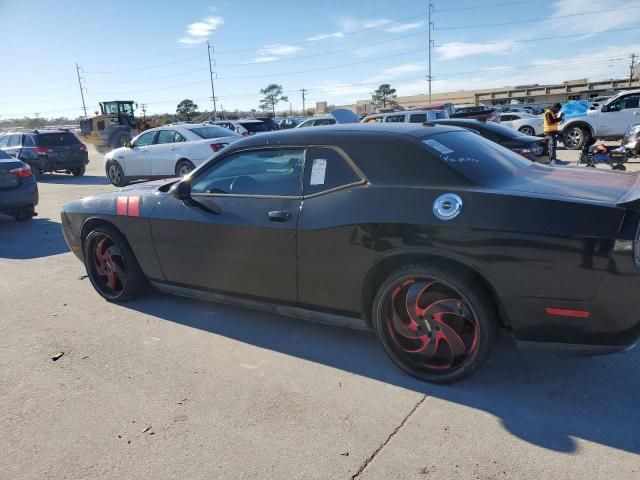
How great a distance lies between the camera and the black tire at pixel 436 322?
2750 mm

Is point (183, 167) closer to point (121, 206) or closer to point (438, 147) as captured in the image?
point (121, 206)

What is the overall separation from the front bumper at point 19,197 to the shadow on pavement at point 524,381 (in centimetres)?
645

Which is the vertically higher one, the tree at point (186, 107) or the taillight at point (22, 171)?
the tree at point (186, 107)

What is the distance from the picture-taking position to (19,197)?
873cm

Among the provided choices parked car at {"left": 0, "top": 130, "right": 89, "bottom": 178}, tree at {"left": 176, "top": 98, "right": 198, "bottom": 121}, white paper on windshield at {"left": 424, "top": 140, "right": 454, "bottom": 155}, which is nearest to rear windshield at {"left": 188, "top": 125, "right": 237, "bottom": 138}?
parked car at {"left": 0, "top": 130, "right": 89, "bottom": 178}

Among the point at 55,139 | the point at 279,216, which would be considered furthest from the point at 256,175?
the point at 55,139

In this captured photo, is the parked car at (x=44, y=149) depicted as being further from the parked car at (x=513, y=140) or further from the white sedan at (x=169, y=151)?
the parked car at (x=513, y=140)

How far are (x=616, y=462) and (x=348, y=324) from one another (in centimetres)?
163

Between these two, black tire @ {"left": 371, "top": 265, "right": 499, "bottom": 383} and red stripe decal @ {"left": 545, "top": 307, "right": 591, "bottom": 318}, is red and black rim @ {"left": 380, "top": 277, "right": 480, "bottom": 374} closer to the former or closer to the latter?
black tire @ {"left": 371, "top": 265, "right": 499, "bottom": 383}

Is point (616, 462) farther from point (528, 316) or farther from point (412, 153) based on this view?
point (412, 153)

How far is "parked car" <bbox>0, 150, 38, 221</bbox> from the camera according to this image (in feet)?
28.1

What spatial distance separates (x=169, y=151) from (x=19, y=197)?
3.90 metres

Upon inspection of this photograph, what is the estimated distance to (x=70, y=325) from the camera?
13.9 feet

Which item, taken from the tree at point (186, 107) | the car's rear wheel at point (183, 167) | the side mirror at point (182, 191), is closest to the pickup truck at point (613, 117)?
the car's rear wheel at point (183, 167)
